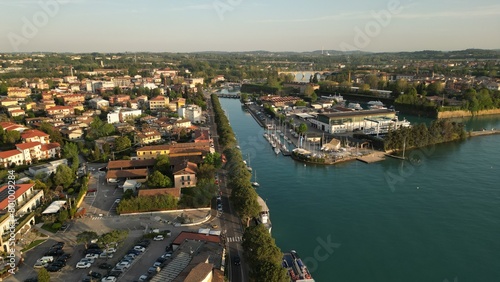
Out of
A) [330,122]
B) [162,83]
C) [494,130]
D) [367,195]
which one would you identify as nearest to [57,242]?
[367,195]

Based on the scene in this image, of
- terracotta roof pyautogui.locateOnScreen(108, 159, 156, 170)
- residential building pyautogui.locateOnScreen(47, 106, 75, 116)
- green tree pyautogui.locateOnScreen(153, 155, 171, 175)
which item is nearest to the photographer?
green tree pyautogui.locateOnScreen(153, 155, 171, 175)

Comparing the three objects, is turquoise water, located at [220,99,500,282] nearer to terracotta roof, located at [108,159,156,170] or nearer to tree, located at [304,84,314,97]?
terracotta roof, located at [108,159,156,170]

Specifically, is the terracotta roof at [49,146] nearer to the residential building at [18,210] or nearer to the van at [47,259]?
the residential building at [18,210]

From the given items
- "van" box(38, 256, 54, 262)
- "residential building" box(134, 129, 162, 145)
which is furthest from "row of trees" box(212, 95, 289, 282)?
"residential building" box(134, 129, 162, 145)

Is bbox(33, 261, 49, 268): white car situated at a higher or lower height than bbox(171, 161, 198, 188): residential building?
lower

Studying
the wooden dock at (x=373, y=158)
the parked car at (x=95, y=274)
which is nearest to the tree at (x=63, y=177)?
the parked car at (x=95, y=274)

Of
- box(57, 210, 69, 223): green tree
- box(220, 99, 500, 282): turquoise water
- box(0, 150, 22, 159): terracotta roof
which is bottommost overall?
box(220, 99, 500, 282): turquoise water

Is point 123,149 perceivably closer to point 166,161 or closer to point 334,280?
point 166,161
